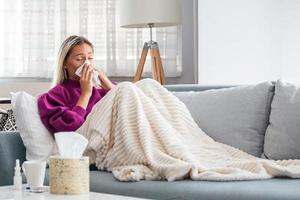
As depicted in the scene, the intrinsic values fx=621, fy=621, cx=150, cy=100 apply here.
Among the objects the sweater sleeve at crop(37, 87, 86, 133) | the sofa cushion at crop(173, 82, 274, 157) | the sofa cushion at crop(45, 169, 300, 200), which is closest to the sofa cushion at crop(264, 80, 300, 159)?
the sofa cushion at crop(173, 82, 274, 157)

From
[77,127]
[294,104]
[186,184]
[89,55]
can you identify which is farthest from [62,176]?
[89,55]

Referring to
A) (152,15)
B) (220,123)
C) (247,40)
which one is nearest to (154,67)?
(152,15)

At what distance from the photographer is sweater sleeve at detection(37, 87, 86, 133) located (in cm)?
258

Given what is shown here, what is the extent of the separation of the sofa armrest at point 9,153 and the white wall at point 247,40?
1454 mm

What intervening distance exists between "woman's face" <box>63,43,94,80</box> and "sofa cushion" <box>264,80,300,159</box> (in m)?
0.93

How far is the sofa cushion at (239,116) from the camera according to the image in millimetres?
2469

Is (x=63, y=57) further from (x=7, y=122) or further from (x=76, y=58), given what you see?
(x=7, y=122)

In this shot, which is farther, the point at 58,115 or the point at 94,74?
the point at 94,74

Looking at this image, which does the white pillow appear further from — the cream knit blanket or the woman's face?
the woman's face

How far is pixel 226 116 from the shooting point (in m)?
2.52

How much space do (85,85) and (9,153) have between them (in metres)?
0.47

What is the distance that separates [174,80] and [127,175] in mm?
1852

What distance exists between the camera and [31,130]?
8.40 feet

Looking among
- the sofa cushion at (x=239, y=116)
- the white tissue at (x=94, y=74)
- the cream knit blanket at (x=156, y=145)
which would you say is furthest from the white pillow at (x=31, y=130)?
the sofa cushion at (x=239, y=116)
